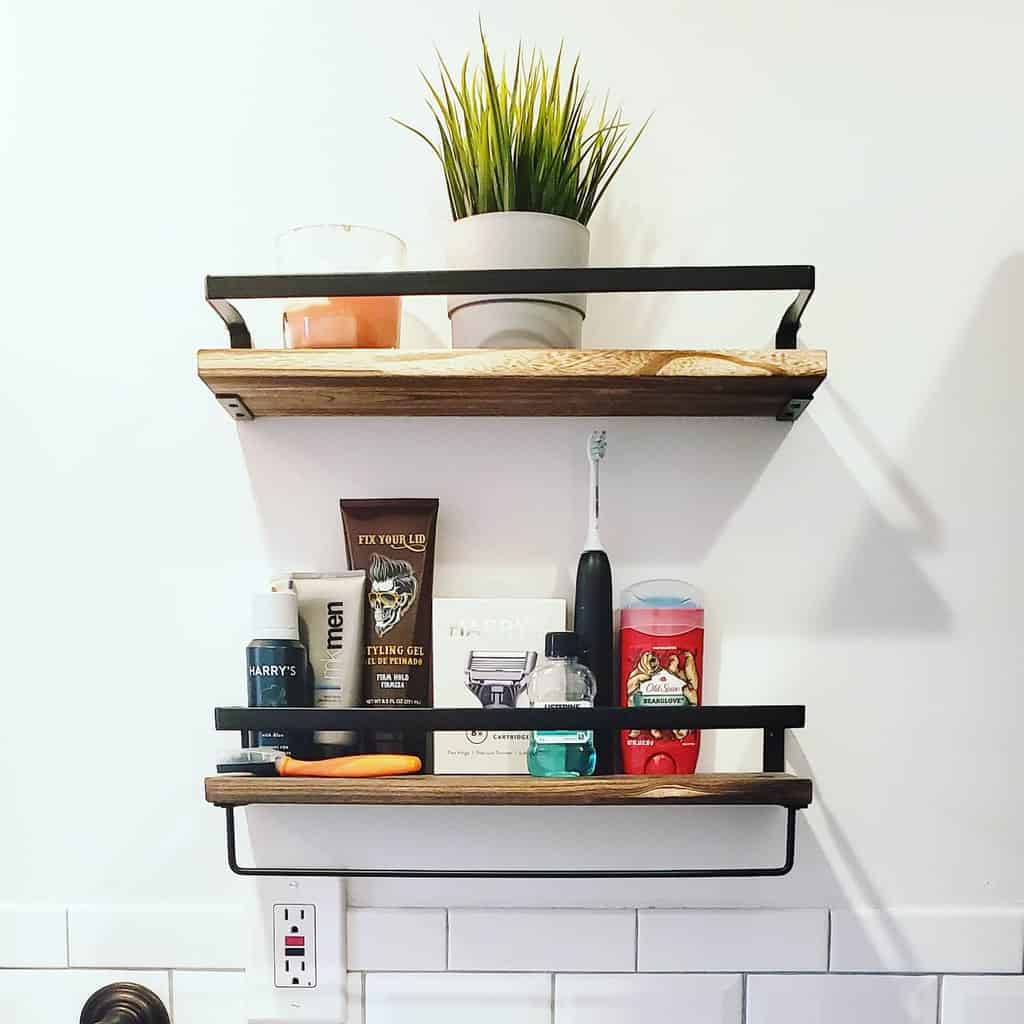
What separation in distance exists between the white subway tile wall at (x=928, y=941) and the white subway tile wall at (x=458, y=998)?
0.26 m

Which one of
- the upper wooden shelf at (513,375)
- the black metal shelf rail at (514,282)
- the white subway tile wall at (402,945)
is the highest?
the black metal shelf rail at (514,282)

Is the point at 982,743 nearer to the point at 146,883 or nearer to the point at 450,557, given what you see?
the point at 450,557

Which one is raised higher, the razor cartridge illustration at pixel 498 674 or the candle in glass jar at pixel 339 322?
the candle in glass jar at pixel 339 322

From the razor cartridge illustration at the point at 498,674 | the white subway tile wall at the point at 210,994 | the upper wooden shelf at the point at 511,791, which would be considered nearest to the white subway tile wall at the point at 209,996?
the white subway tile wall at the point at 210,994

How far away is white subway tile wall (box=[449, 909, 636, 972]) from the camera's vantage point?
0.89 metres

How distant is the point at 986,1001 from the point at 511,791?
1.57ft

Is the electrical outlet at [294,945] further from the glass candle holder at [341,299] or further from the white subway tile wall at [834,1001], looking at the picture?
the glass candle holder at [341,299]

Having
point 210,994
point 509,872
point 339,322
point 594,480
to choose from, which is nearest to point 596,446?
point 594,480

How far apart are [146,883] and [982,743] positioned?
2.44ft

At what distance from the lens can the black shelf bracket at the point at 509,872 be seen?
2.81 ft

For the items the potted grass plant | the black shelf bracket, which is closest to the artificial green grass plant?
the potted grass plant

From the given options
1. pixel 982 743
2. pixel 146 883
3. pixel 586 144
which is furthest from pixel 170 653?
pixel 982 743

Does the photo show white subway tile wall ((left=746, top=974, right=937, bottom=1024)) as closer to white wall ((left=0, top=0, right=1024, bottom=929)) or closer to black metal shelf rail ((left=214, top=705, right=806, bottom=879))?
white wall ((left=0, top=0, right=1024, bottom=929))

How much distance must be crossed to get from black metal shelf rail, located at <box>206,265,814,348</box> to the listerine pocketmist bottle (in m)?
0.27
